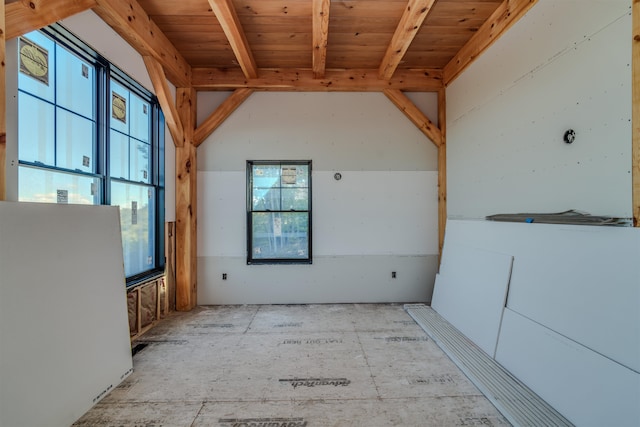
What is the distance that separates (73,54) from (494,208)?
163 inches

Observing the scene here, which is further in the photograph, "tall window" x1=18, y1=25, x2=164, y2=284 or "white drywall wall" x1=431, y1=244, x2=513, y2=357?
"white drywall wall" x1=431, y1=244, x2=513, y2=357

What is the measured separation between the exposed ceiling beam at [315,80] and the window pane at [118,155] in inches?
55.7

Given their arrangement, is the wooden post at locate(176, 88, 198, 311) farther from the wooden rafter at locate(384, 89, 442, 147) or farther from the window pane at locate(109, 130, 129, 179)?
the wooden rafter at locate(384, 89, 442, 147)

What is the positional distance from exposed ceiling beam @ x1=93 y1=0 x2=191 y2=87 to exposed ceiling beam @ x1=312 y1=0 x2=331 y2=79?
1.66 m

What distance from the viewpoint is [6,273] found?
1.54 meters

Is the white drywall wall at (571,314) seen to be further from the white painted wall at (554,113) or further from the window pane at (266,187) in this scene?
the window pane at (266,187)

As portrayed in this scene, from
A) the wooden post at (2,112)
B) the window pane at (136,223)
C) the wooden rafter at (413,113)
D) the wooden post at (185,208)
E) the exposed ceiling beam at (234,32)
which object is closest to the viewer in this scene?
the wooden post at (2,112)

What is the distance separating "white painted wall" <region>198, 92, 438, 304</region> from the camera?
13.2 ft

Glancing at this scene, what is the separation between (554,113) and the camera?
2.22 m

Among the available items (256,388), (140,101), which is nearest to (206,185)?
(140,101)

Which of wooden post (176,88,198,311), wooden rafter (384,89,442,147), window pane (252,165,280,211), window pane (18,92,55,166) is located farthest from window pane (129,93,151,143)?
wooden rafter (384,89,442,147)

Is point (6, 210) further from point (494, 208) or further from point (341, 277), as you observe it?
point (494, 208)

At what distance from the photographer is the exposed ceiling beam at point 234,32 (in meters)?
2.49

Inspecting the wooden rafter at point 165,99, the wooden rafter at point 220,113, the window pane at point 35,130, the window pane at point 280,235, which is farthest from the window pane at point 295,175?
the window pane at point 35,130
